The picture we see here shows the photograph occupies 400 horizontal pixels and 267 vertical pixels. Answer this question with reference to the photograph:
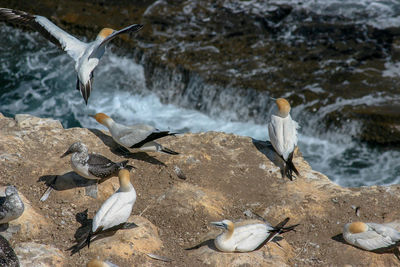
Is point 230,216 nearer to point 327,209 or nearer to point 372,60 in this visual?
point 327,209

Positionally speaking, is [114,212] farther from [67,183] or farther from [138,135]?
[138,135]

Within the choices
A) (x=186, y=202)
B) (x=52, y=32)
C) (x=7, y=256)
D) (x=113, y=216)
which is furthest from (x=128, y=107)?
(x=7, y=256)

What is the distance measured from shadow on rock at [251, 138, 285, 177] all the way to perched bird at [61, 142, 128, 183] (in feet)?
6.30

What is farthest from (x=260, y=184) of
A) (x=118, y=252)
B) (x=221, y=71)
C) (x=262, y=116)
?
(x=221, y=71)

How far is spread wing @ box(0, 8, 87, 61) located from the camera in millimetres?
8359

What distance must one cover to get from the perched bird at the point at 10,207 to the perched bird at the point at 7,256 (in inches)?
12.3

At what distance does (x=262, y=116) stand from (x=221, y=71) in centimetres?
150

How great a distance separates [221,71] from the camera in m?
12.8

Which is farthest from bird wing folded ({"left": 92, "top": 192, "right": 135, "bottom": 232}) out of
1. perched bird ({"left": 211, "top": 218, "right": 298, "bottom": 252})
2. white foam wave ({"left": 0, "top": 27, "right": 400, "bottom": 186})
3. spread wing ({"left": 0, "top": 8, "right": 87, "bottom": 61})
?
white foam wave ({"left": 0, "top": 27, "right": 400, "bottom": 186})

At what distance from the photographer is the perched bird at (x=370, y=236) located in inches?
223

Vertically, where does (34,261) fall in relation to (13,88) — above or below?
above

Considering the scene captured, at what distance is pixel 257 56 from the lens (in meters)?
13.3

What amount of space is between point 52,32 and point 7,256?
4568 mm

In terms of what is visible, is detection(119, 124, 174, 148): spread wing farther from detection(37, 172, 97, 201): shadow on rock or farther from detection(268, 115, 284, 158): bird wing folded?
detection(268, 115, 284, 158): bird wing folded
